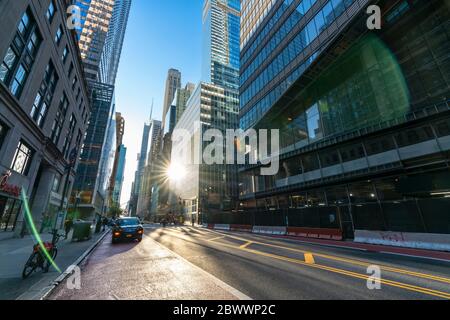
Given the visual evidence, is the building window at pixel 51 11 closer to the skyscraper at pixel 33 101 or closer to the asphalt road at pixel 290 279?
the skyscraper at pixel 33 101

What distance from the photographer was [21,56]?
1622 centimetres

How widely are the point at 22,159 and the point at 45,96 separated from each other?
299 inches

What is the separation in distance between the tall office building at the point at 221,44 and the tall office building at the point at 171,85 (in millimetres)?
84389

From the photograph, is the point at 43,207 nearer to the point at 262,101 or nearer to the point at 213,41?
the point at 262,101

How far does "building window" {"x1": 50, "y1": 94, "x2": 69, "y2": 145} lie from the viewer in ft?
83.5

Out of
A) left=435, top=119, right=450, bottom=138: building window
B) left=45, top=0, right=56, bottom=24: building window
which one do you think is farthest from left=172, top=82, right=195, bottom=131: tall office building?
left=435, top=119, right=450, bottom=138: building window

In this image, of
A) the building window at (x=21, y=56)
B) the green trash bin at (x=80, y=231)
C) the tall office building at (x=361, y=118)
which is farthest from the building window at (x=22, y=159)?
the tall office building at (x=361, y=118)

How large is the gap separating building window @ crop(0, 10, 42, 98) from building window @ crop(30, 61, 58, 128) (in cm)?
319

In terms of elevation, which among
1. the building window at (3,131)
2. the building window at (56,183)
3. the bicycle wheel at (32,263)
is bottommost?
the bicycle wheel at (32,263)

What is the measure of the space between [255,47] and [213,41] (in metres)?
67.0

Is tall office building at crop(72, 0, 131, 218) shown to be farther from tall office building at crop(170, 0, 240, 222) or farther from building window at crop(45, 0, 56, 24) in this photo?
building window at crop(45, 0, 56, 24)

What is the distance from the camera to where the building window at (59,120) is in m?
25.5
